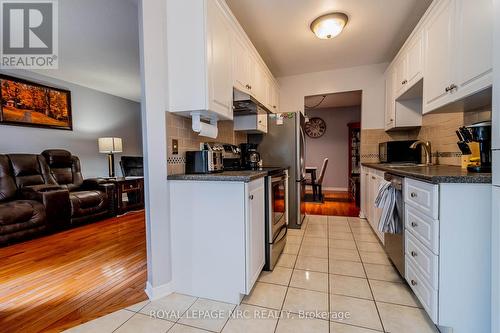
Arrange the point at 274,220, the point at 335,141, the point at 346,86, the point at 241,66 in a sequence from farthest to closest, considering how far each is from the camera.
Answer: the point at 335,141 → the point at 346,86 → the point at 241,66 → the point at 274,220

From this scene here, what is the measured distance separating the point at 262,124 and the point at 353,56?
1.76m

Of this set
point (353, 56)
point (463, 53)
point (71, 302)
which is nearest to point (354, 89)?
point (353, 56)

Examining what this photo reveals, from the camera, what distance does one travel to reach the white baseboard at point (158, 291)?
1606mm

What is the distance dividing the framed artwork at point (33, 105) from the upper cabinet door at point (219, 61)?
3.60m

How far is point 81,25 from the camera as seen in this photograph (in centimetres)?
248

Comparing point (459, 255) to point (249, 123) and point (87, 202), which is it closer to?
point (249, 123)

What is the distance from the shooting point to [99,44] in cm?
289

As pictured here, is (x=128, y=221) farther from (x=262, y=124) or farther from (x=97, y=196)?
(x=262, y=124)

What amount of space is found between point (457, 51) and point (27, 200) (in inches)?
187

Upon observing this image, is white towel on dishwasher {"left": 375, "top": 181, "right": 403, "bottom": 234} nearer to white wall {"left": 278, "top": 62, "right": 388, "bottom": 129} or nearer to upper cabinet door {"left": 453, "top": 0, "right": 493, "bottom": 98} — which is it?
upper cabinet door {"left": 453, "top": 0, "right": 493, "bottom": 98}

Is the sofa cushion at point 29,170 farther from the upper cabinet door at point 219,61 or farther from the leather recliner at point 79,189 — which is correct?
the upper cabinet door at point 219,61

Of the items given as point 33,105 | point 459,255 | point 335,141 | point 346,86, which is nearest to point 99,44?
point 33,105

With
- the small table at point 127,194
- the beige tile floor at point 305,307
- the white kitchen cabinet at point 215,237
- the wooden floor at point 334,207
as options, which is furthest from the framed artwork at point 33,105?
the wooden floor at point 334,207

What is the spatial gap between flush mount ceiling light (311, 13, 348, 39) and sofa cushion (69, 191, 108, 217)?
3.96 metres
